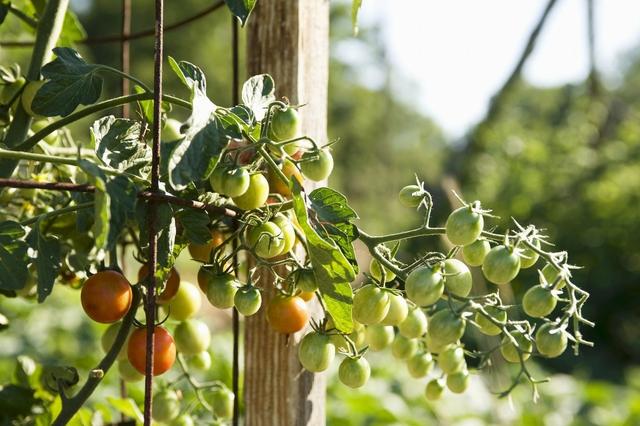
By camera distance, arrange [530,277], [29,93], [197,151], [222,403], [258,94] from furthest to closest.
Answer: [530,277] < [222,403] < [29,93] < [258,94] < [197,151]

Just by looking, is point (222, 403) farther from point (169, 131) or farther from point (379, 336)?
point (169, 131)

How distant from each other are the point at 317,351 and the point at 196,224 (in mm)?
167

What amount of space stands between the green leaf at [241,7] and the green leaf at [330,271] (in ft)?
0.51

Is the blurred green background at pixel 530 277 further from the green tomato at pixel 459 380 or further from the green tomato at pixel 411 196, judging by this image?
the green tomato at pixel 411 196

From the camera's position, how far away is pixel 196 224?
0.70m

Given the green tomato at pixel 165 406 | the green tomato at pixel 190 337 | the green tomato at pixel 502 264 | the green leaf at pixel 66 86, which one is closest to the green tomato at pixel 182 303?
the green tomato at pixel 190 337

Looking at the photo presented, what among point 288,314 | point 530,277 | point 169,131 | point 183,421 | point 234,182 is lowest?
point 183,421

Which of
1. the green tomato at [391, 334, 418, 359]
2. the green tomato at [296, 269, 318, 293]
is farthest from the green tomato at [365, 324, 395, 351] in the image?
the green tomato at [296, 269, 318, 293]

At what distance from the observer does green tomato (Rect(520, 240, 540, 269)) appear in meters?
0.69

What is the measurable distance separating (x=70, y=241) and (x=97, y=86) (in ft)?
0.87

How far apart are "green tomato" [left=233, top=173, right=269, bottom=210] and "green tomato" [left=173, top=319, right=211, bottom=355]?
0.22 meters

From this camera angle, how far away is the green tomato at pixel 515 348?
2.34 ft

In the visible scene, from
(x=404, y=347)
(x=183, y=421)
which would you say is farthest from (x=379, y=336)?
(x=183, y=421)

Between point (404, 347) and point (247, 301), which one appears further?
point (404, 347)
